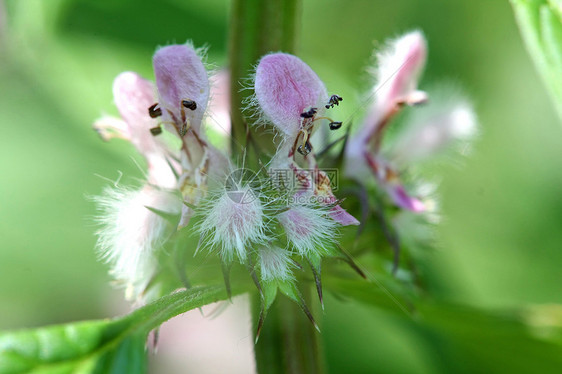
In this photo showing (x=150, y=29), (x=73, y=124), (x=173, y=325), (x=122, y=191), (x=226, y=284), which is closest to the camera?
(x=226, y=284)

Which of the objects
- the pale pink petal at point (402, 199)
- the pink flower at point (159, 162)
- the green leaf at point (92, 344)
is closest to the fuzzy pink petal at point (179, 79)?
the pink flower at point (159, 162)

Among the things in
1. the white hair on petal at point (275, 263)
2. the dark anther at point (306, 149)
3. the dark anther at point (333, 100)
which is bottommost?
the white hair on petal at point (275, 263)

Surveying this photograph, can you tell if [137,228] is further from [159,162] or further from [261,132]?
[261,132]

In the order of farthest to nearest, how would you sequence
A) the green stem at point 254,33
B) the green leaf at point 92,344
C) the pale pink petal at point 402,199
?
the pale pink petal at point 402,199, the green stem at point 254,33, the green leaf at point 92,344

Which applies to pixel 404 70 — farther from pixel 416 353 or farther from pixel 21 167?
pixel 21 167

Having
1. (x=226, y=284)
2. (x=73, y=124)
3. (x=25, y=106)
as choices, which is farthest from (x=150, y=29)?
(x=226, y=284)

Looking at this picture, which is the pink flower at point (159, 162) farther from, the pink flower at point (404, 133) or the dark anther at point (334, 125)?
the pink flower at point (404, 133)
